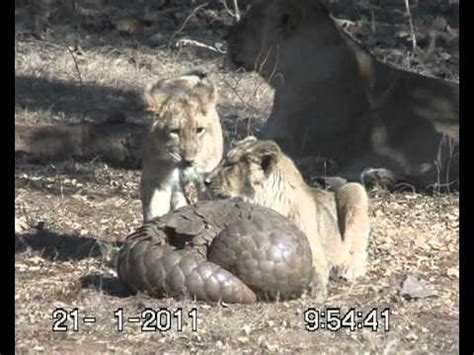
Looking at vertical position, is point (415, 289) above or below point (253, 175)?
below

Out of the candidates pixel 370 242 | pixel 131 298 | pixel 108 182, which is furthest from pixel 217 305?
pixel 108 182

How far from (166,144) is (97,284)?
0.80m

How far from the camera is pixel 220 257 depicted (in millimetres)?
6199

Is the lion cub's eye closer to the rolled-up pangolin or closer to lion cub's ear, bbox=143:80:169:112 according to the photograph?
lion cub's ear, bbox=143:80:169:112

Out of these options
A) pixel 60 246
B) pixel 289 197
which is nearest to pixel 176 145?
pixel 289 197

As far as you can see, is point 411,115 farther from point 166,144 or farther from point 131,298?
point 131,298

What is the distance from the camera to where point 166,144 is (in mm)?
6844

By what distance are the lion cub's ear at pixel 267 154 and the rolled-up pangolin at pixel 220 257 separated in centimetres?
32

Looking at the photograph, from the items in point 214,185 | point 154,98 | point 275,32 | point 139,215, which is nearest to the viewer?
point 214,185

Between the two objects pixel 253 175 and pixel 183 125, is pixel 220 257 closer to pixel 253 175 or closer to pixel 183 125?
pixel 253 175

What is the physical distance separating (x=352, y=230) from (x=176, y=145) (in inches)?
42.3

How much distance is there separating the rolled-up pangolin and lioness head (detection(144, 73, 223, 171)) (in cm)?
51

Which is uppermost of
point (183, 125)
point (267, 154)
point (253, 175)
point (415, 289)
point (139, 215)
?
point (183, 125)

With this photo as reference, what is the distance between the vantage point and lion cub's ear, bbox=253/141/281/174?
6609 millimetres
